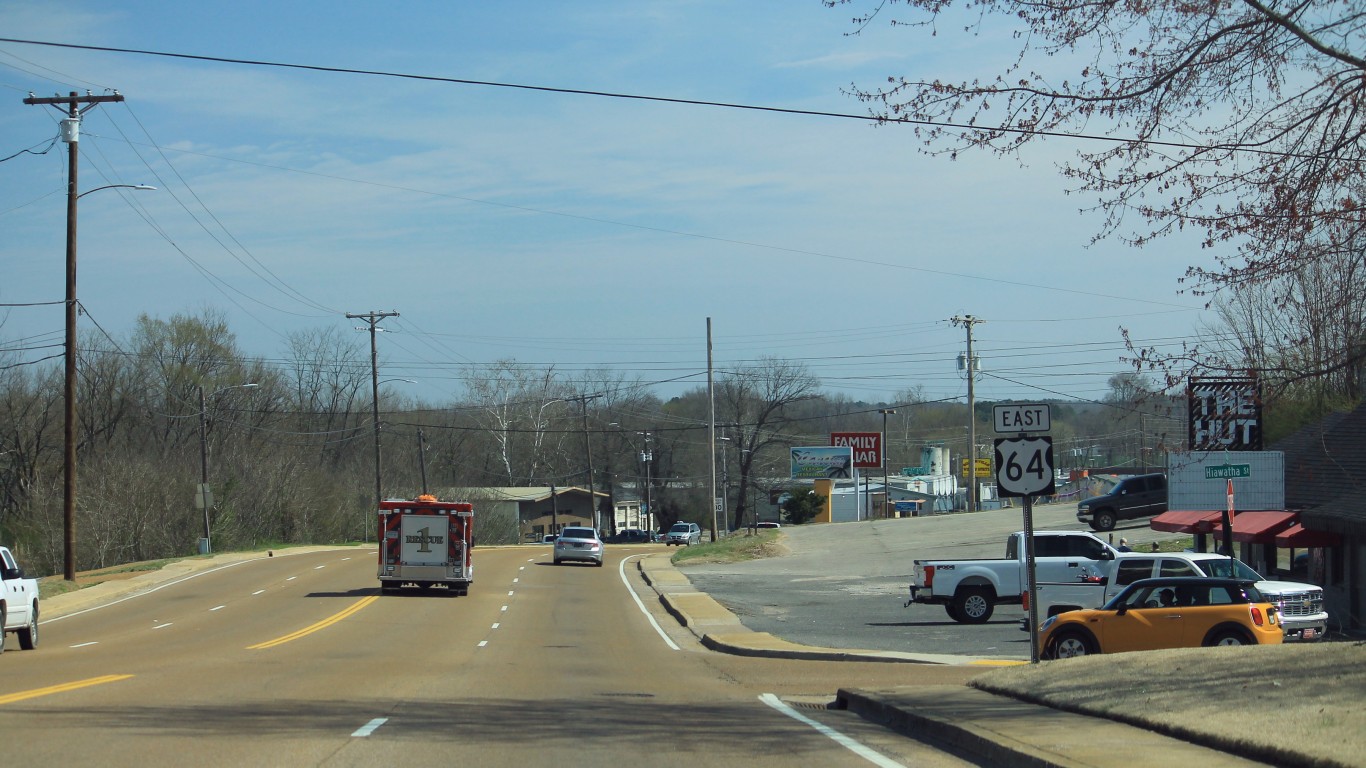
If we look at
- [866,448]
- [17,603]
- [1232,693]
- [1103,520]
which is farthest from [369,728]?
[866,448]

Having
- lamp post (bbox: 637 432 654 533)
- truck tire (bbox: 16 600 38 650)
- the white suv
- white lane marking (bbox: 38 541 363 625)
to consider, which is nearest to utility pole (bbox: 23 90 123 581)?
white lane marking (bbox: 38 541 363 625)

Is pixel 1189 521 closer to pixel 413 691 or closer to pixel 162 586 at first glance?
pixel 413 691

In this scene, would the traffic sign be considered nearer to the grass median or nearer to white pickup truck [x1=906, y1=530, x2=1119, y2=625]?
white pickup truck [x1=906, y1=530, x2=1119, y2=625]

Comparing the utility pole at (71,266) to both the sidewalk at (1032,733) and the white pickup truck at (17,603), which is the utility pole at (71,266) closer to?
the white pickup truck at (17,603)

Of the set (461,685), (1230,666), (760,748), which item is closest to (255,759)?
(760,748)

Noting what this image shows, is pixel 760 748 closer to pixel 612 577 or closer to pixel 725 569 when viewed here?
pixel 612 577

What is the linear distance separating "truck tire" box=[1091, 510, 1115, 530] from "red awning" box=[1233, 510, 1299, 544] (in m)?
18.8

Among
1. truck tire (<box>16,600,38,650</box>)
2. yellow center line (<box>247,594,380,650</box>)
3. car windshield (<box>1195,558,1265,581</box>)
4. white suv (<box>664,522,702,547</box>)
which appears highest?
car windshield (<box>1195,558,1265,581</box>)

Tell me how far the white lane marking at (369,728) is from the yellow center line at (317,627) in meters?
10.4

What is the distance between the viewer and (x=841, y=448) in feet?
272

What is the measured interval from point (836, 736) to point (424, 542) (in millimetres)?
25790

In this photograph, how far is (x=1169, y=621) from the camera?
1748 centimetres

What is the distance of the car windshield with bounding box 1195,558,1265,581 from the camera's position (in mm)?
24156

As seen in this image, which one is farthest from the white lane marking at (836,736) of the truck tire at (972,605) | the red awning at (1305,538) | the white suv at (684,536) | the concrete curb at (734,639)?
the white suv at (684,536)
